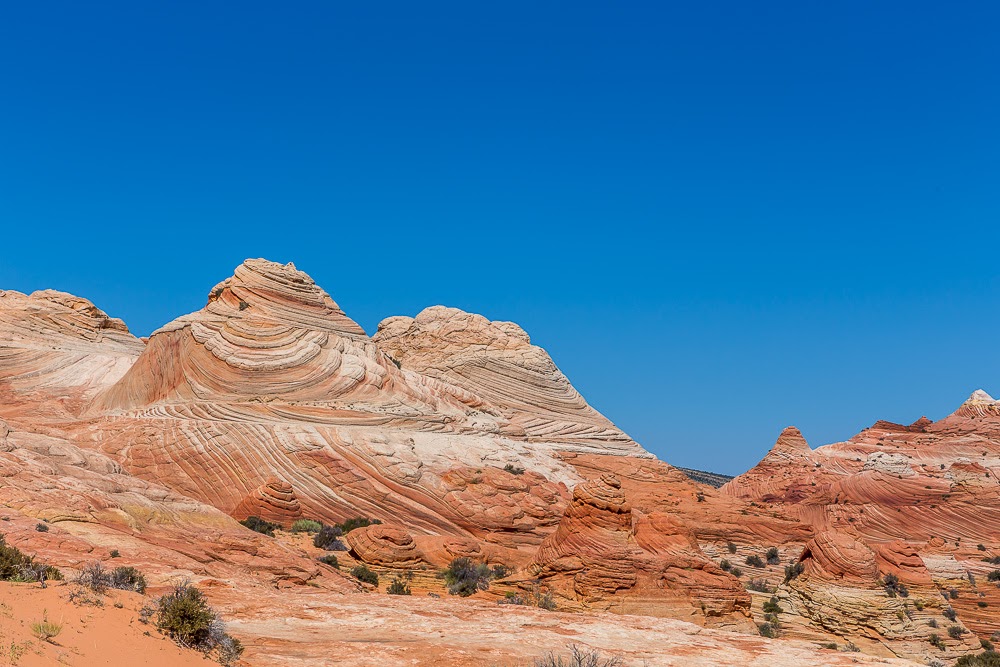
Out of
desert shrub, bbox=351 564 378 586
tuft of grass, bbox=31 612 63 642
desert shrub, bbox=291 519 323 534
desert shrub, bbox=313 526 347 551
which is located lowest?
tuft of grass, bbox=31 612 63 642

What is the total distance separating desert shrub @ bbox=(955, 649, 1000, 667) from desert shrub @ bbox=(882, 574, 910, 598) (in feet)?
8.78

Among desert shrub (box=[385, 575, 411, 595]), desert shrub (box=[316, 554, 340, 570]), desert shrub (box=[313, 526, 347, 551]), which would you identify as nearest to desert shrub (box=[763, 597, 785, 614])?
desert shrub (box=[385, 575, 411, 595])

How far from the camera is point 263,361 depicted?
4091 cm

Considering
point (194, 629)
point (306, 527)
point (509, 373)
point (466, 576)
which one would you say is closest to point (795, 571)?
point (466, 576)

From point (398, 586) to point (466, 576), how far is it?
2680 millimetres

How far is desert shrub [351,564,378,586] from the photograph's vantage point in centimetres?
2325

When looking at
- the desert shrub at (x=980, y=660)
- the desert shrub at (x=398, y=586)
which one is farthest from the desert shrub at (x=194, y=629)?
the desert shrub at (x=980, y=660)

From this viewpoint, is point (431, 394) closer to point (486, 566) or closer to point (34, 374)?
point (486, 566)

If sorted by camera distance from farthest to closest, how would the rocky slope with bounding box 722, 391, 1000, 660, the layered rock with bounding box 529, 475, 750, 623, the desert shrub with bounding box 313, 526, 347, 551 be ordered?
the desert shrub with bounding box 313, 526, 347, 551
the rocky slope with bounding box 722, 391, 1000, 660
the layered rock with bounding box 529, 475, 750, 623

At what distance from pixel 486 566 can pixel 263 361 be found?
19120 millimetres

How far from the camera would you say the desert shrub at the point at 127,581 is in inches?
481

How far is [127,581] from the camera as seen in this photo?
12.6 m

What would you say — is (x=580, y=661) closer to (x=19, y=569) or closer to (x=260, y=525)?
(x=19, y=569)

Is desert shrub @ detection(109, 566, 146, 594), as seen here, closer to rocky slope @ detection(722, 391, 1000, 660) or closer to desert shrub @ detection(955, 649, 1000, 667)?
rocky slope @ detection(722, 391, 1000, 660)
